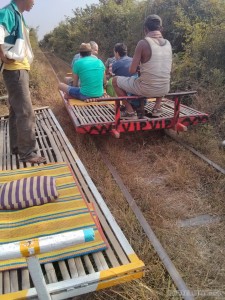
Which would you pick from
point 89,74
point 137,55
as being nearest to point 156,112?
point 137,55

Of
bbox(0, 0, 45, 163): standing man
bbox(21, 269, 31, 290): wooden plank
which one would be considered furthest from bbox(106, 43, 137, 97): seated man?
bbox(21, 269, 31, 290): wooden plank

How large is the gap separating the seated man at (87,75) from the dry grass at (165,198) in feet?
2.76

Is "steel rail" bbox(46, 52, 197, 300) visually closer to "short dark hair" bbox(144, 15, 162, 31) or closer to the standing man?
the standing man

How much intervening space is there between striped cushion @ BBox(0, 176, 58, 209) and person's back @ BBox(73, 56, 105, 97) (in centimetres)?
331

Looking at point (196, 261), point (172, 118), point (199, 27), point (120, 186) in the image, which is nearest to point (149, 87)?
point (172, 118)

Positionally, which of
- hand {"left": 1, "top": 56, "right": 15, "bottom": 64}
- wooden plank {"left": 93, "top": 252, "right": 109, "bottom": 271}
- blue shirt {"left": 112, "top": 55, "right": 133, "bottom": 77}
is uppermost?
hand {"left": 1, "top": 56, "right": 15, "bottom": 64}

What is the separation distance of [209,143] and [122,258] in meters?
2.99

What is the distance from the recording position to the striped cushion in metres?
3.10

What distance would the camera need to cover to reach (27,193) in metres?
3.15

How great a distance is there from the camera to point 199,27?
758 centimetres

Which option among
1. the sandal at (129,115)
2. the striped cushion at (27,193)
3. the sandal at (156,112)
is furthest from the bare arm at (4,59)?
the sandal at (156,112)

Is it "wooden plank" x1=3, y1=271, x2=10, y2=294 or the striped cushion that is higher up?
the striped cushion

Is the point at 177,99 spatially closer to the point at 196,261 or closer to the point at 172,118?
the point at 172,118

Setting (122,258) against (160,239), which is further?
(160,239)
